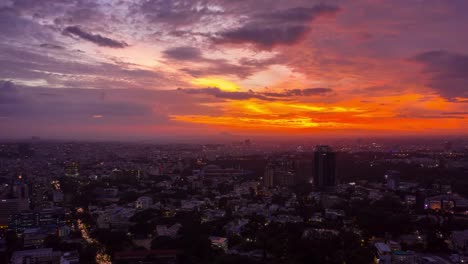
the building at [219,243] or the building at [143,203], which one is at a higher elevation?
the building at [219,243]

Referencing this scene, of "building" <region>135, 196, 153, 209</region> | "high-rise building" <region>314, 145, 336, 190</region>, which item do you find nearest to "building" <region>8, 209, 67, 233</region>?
"building" <region>135, 196, 153, 209</region>

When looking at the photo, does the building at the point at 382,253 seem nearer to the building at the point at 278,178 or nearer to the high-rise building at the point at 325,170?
the high-rise building at the point at 325,170

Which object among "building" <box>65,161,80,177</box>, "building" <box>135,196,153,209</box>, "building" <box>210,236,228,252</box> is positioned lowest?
"building" <box>135,196,153,209</box>

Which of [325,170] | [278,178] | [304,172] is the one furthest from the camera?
[304,172]

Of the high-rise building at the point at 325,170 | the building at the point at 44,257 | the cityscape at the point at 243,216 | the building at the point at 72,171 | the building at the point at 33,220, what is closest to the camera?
the building at the point at 44,257

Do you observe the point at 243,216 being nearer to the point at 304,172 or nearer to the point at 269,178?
the point at 269,178

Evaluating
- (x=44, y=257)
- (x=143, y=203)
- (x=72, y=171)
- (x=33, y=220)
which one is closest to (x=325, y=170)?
(x=143, y=203)

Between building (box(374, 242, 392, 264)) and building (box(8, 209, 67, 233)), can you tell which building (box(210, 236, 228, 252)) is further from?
building (box(8, 209, 67, 233))

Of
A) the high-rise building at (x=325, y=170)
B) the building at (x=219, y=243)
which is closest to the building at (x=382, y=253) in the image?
the building at (x=219, y=243)

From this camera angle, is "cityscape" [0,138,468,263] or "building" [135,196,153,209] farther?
"building" [135,196,153,209]

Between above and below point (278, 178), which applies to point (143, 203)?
below

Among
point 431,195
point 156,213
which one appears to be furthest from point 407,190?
point 156,213

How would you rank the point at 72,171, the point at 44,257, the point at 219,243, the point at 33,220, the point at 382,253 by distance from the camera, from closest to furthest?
1. the point at 382,253
2. the point at 44,257
3. the point at 219,243
4. the point at 33,220
5. the point at 72,171

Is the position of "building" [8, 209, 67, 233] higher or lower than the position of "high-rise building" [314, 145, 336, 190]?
lower
